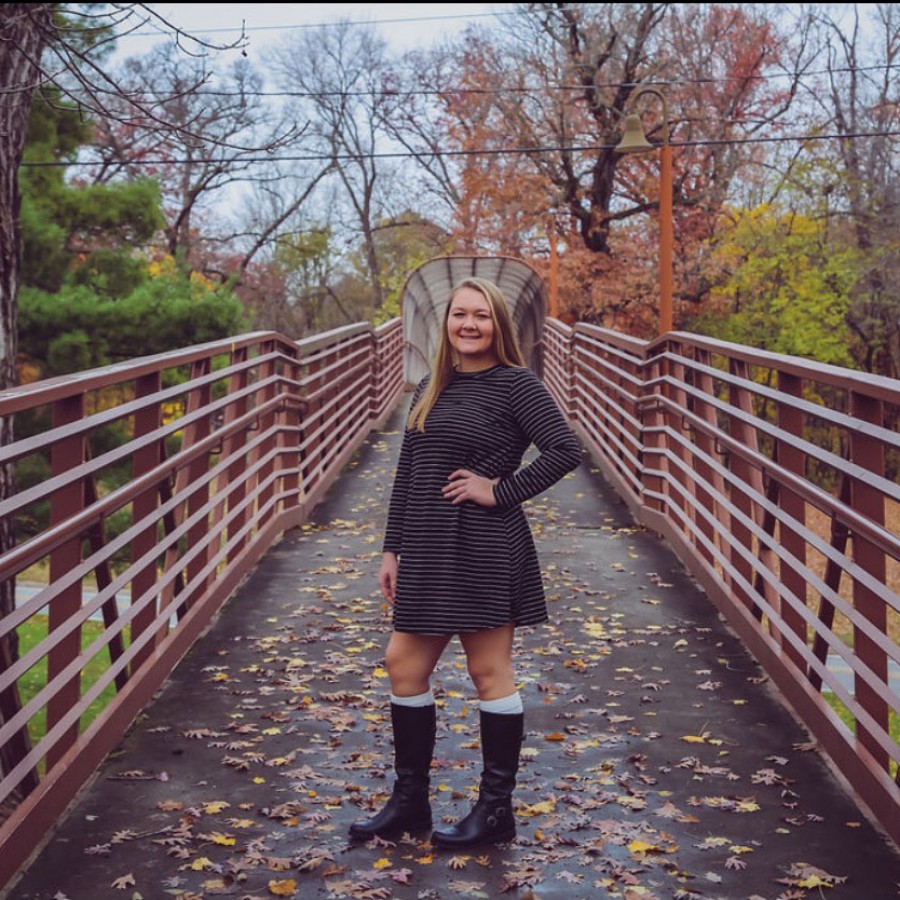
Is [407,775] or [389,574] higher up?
[389,574]

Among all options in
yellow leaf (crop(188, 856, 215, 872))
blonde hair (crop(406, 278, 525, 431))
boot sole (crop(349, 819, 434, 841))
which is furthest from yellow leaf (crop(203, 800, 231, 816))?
blonde hair (crop(406, 278, 525, 431))

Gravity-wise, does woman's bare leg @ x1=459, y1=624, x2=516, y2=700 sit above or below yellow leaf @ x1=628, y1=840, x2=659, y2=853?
above

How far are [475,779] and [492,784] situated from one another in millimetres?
724

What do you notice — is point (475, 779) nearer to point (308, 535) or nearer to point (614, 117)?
point (308, 535)

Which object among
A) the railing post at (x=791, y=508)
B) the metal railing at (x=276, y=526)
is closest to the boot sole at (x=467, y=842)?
the metal railing at (x=276, y=526)

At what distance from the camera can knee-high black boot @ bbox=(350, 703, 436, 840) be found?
12.8ft

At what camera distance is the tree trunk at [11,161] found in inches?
235

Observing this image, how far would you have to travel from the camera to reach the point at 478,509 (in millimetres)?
3723

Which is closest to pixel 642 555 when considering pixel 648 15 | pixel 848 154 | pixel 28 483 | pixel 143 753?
pixel 143 753

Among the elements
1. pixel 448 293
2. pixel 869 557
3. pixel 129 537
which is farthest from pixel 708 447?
pixel 448 293

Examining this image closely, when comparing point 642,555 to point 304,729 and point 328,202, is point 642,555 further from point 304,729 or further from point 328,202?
point 328,202

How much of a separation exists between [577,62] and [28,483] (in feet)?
52.2

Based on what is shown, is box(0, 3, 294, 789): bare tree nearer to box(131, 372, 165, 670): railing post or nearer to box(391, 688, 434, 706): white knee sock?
box(131, 372, 165, 670): railing post

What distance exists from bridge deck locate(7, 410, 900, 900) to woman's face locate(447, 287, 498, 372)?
154cm
